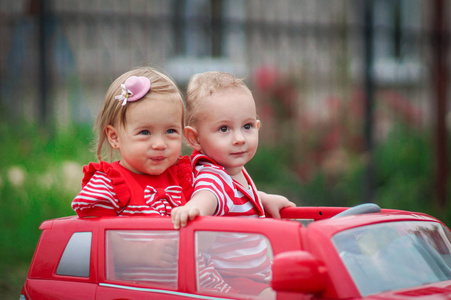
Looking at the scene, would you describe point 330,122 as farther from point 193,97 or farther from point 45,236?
point 45,236

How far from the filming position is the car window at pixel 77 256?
2864mm

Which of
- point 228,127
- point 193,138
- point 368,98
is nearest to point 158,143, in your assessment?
point 193,138

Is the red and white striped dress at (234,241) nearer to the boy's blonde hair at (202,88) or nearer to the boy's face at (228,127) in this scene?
the boy's face at (228,127)

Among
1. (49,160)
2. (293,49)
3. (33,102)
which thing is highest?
(293,49)

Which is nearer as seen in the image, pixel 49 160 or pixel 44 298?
pixel 44 298

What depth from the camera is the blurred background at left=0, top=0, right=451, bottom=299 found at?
686 centimetres

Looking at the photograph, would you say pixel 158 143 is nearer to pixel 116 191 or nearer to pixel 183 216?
pixel 116 191

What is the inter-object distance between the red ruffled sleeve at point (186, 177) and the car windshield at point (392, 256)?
3.59 ft

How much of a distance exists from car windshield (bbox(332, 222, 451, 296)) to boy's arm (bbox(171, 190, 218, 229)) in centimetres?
63

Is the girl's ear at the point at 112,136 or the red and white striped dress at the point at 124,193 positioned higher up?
the girl's ear at the point at 112,136

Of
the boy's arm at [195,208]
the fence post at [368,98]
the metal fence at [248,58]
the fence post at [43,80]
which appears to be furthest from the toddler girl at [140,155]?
the fence post at [368,98]

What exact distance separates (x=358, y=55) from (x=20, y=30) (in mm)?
4312

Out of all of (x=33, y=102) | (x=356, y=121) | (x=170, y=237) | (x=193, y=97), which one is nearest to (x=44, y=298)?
(x=170, y=237)

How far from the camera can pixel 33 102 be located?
7320mm
